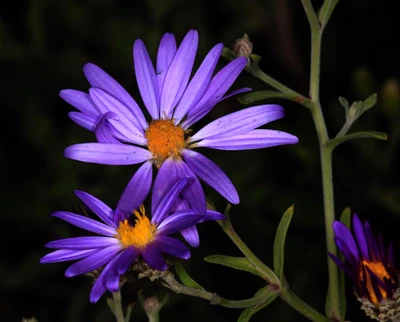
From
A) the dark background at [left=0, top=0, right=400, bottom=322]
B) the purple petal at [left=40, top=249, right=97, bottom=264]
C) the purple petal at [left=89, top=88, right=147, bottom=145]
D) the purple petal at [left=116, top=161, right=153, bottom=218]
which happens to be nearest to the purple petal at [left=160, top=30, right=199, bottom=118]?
the purple petal at [left=89, top=88, right=147, bottom=145]

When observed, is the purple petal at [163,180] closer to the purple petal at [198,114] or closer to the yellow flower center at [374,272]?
the purple petal at [198,114]

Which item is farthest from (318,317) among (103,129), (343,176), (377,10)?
(377,10)

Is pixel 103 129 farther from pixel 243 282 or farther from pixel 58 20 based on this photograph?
pixel 58 20

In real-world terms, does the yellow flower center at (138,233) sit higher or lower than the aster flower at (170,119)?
lower

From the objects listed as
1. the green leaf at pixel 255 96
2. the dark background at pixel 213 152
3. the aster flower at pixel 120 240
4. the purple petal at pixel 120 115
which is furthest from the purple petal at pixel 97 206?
the dark background at pixel 213 152

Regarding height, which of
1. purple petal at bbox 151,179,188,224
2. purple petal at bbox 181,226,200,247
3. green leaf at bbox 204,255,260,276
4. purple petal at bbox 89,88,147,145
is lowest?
green leaf at bbox 204,255,260,276

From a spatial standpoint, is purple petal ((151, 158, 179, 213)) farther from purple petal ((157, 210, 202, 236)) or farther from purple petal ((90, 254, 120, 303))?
purple petal ((90, 254, 120, 303))
